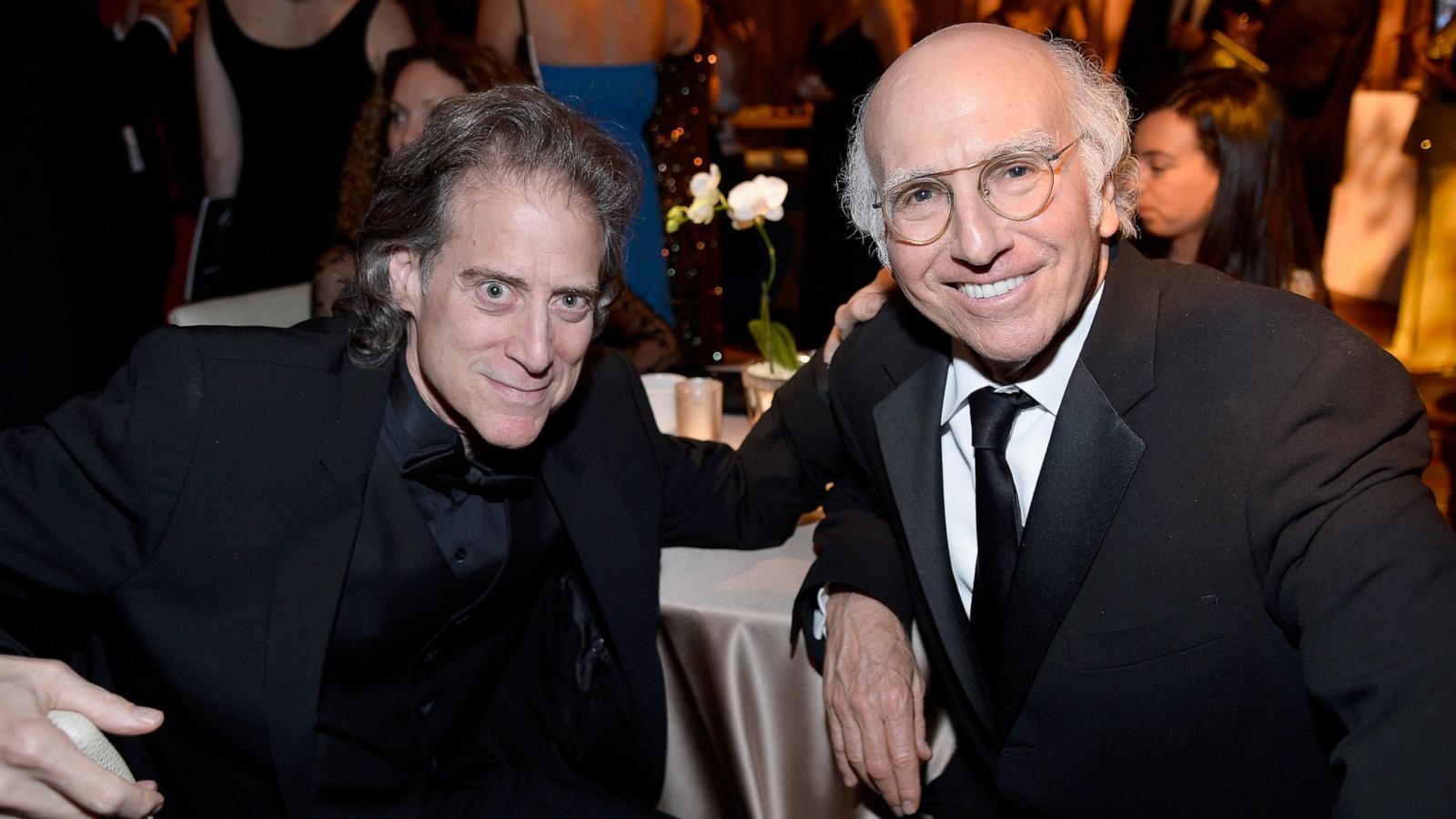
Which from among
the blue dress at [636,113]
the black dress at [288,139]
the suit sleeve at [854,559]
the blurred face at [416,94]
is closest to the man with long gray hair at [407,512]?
the suit sleeve at [854,559]

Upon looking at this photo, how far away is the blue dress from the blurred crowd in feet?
0.03

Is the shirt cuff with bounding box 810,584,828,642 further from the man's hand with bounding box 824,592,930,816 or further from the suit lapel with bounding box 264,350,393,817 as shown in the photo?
the suit lapel with bounding box 264,350,393,817

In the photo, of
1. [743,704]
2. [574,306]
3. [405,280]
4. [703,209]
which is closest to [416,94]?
[703,209]

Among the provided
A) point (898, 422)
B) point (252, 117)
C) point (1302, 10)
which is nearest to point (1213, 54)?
point (1302, 10)

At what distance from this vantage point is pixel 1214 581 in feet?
4.54

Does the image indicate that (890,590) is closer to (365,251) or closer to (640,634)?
(640,634)

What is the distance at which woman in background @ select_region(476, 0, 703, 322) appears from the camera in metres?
3.99

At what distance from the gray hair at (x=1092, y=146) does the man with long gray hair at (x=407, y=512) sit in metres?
0.37

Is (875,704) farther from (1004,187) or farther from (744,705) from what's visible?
(1004,187)

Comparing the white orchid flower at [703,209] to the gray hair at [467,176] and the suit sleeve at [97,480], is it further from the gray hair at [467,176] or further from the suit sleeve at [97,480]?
the suit sleeve at [97,480]

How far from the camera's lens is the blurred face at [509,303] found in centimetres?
160

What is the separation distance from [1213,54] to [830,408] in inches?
206

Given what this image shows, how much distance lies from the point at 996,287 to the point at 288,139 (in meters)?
2.75

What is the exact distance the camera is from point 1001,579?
1588mm
